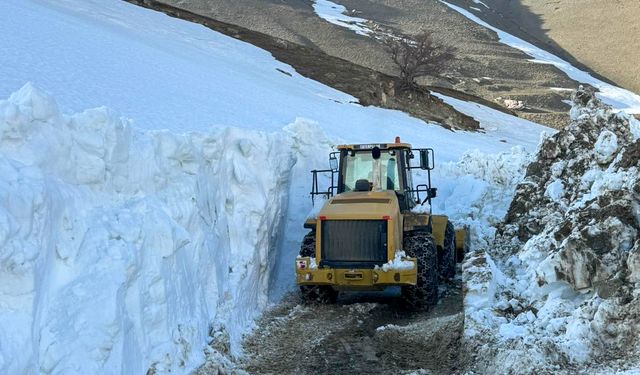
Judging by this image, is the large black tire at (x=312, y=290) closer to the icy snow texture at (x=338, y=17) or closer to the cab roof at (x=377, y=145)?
the cab roof at (x=377, y=145)

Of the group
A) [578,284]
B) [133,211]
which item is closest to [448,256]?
[578,284]

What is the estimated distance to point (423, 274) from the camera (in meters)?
10.5

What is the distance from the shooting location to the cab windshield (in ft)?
39.6

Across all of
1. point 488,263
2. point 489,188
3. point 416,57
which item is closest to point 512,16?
point 416,57

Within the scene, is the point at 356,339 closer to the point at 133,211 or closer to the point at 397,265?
the point at 397,265

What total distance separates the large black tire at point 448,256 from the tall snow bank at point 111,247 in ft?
12.2

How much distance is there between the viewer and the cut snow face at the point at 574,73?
213 ft

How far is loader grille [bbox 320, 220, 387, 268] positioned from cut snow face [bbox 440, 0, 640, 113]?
49752mm

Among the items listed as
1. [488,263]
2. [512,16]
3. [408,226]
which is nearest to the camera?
[488,263]

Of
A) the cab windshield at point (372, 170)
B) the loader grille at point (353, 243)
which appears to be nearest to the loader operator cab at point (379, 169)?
the cab windshield at point (372, 170)

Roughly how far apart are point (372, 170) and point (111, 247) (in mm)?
6331

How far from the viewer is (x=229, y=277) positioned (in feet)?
30.9

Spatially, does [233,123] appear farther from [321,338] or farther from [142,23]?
[142,23]

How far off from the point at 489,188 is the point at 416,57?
117 feet
